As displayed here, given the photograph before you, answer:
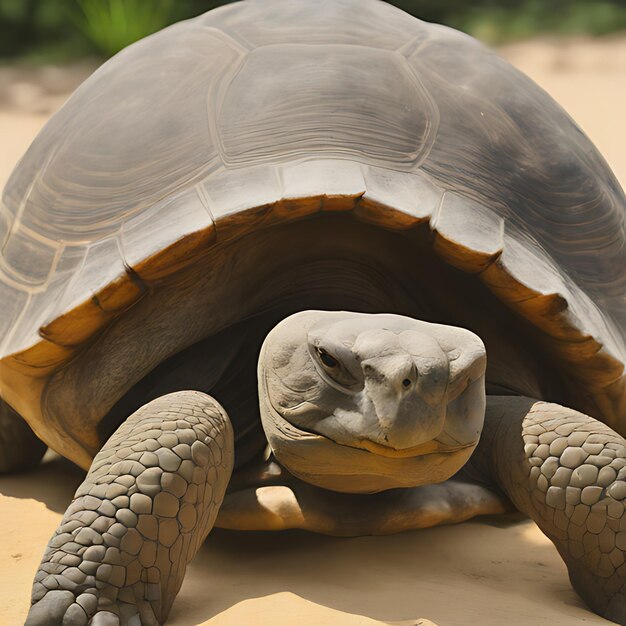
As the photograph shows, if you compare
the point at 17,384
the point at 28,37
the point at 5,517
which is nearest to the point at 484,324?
the point at 17,384

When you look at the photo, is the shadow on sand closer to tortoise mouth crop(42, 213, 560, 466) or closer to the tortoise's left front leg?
the tortoise's left front leg

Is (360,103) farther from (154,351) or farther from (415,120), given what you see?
(154,351)

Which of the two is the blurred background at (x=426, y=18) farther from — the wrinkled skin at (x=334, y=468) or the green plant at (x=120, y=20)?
the wrinkled skin at (x=334, y=468)

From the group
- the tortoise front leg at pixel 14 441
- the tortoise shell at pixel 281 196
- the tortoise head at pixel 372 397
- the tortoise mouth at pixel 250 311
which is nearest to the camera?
the tortoise head at pixel 372 397

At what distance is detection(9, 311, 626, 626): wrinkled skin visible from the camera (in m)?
2.39

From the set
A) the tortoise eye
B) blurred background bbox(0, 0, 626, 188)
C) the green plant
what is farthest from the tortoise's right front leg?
the green plant

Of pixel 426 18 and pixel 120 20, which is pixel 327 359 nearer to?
pixel 120 20

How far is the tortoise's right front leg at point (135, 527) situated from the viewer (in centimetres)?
240

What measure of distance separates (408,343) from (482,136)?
1155 millimetres

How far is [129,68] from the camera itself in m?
3.64

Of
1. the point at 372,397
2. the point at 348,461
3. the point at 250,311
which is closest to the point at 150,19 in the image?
the point at 250,311

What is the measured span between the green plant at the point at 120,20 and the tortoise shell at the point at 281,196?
372 inches

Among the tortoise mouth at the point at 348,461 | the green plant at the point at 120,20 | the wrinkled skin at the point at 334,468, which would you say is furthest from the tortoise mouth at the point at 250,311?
the green plant at the point at 120,20

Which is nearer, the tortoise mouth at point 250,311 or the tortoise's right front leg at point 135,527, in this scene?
the tortoise's right front leg at point 135,527
